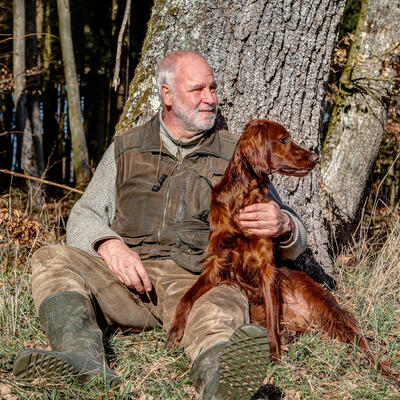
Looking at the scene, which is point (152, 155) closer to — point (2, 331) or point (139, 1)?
point (2, 331)

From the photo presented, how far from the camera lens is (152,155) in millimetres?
3309

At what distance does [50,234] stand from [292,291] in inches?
99.1

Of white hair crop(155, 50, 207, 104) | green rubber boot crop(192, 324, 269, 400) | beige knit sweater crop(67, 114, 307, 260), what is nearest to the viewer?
green rubber boot crop(192, 324, 269, 400)

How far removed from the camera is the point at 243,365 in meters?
2.02

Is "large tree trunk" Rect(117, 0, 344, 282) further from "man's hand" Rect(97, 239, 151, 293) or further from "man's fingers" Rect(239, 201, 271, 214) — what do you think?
"man's hand" Rect(97, 239, 151, 293)

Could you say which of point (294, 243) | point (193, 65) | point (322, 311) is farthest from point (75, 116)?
point (322, 311)

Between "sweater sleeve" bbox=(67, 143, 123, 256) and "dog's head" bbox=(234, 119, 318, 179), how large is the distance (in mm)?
882

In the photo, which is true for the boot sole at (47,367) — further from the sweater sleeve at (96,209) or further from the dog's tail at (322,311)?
the dog's tail at (322,311)

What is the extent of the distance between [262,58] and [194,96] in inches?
29.3

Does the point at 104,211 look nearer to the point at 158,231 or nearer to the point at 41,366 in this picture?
the point at 158,231

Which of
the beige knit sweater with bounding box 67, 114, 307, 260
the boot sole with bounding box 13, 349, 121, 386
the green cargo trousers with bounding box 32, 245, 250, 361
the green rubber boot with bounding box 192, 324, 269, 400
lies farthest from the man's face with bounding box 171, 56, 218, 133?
the boot sole with bounding box 13, 349, 121, 386

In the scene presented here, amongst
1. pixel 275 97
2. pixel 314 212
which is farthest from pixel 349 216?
pixel 275 97

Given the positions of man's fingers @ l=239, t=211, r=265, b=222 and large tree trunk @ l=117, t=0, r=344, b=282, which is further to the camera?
large tree trunk @ l=117, t=0, r=344, b=282

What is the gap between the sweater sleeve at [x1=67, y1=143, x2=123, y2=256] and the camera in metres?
3.13
